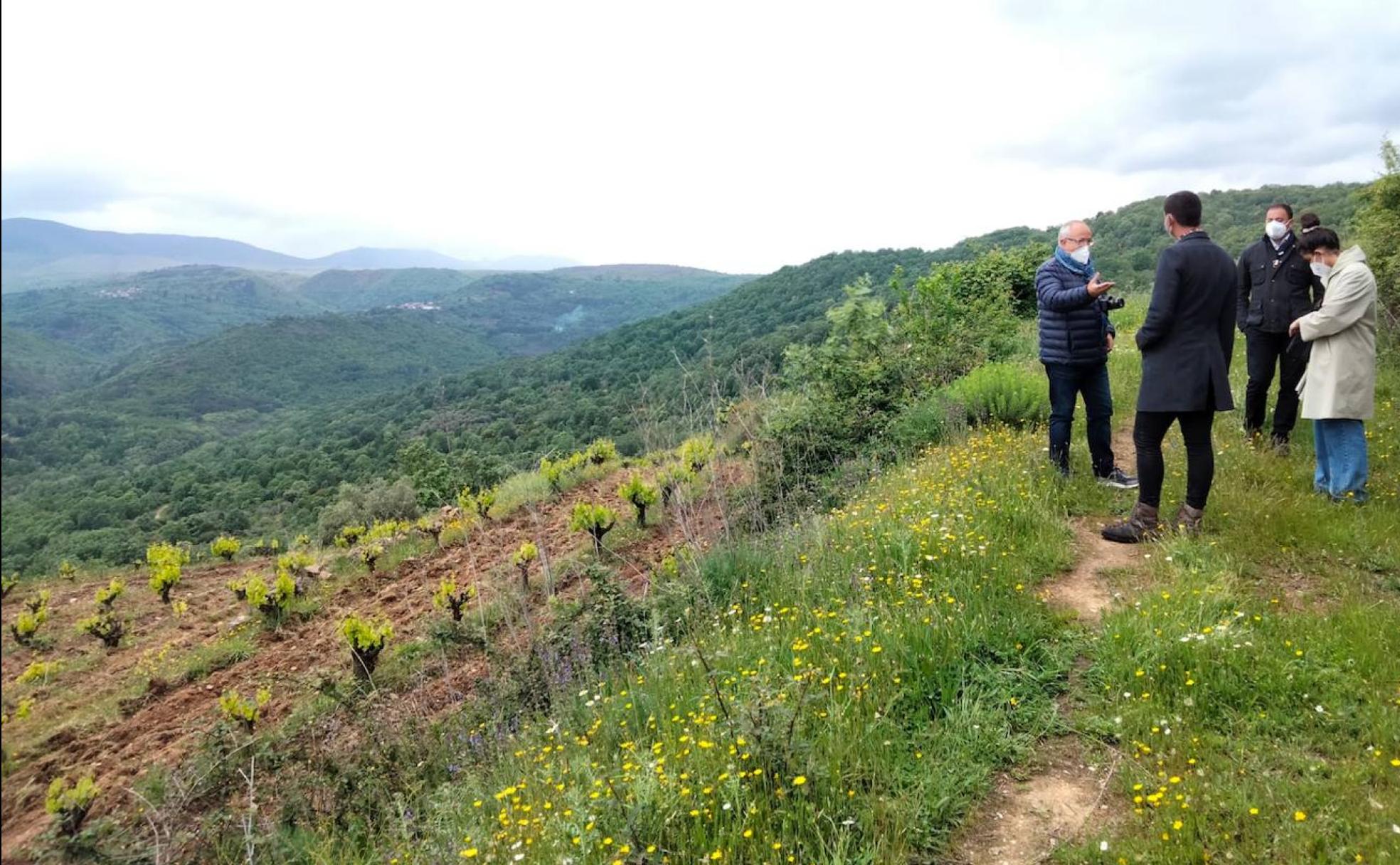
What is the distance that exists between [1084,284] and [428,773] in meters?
5.35

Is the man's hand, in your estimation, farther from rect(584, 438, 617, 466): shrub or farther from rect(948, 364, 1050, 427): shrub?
rect(584, 438, 617, 466): shrub

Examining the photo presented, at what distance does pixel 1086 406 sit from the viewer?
17.1ft

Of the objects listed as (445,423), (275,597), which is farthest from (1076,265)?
(445,423)

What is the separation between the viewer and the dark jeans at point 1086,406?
5.06 metres

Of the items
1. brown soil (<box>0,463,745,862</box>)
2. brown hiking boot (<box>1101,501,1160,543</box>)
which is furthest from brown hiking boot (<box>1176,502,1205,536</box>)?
brown soil (<box>0,463,745,862</box>)

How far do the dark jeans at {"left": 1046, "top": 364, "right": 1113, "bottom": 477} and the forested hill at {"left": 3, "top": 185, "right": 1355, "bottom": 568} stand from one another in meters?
2.60

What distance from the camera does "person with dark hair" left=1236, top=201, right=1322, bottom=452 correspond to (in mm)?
5254

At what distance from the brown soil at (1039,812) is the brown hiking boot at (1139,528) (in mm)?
2084

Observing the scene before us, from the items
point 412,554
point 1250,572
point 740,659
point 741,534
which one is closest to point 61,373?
point 740,659

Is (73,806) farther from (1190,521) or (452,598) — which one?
(1190,521)

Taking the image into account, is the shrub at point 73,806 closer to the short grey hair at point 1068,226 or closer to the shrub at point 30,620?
the shrub at point 30,620

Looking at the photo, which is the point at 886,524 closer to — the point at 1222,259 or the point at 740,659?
the point at 740,659

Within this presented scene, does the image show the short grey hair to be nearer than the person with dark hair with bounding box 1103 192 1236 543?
No

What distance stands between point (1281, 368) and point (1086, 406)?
1.65 m
